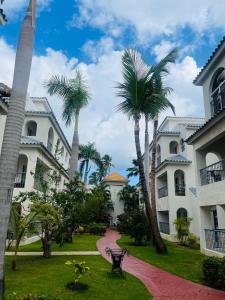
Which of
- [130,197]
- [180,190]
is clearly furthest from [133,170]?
[180,190]

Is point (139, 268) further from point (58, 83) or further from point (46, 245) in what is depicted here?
point (58, 83)

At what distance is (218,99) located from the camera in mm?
15422

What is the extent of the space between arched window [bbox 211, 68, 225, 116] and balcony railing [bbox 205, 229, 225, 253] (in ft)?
22.4

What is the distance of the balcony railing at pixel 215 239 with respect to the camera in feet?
43.8

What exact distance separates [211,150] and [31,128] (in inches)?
694

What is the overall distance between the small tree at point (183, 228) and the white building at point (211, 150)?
17.8ft

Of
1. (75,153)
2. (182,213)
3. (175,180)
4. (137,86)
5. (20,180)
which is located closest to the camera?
(137,86)

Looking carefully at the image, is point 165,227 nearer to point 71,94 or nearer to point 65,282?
point 71,94

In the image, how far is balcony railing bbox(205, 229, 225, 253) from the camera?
1336cm

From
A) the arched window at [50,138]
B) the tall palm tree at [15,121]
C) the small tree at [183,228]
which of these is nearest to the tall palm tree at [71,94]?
the arched window at [50,138]

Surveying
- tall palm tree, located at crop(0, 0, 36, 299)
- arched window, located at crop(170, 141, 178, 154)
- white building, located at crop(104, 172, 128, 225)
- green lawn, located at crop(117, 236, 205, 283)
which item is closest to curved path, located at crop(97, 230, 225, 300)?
green lawn, located at crop(117, 236, 205, 283)

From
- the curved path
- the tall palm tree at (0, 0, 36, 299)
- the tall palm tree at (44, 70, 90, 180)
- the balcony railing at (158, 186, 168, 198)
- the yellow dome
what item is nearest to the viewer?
the tall palm tree at (0, 0, 36, 299)

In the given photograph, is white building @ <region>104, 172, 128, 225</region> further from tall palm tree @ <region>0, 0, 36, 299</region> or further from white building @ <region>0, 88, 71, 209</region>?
tall palm tree @ <region>0, 0, 36, 299</region>

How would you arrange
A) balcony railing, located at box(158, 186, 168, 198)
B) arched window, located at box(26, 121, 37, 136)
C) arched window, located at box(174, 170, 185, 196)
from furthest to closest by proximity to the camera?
1. balcony railing, located at box(158, 186, 168, 198)
2. arched window, located at box(26, 121, 37, 136)
3. arched window, located at box(174, 170, 185, 196)
